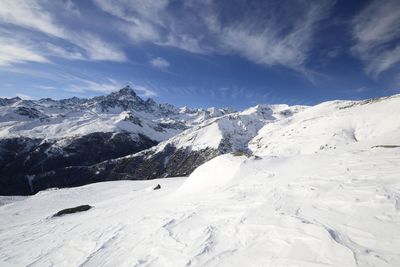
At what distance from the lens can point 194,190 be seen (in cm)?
1880

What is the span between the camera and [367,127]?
259ft

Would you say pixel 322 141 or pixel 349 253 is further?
pixel 322 141

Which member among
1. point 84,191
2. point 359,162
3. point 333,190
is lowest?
point 84,191

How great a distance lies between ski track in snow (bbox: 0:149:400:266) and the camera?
6.66 meters

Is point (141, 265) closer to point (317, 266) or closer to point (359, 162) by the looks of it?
point (317, 266)

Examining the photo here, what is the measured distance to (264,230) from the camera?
27.0ft

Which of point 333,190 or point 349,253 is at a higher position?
point 333,190

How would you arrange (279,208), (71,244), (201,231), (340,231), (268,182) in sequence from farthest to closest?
(268,182) → (71,244) → (279,208) → (201,231) → (340,231)

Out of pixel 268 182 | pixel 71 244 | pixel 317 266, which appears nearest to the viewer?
pixel 317 266

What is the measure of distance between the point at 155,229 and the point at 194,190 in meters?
8.41

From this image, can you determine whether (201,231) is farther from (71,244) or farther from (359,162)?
(359,162)

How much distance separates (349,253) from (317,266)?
36.9 inches

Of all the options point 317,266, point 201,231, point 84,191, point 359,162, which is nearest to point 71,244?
point 201,231

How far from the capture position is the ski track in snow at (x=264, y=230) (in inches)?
262
